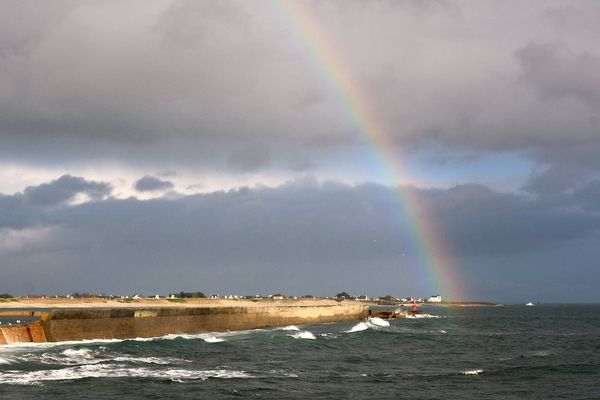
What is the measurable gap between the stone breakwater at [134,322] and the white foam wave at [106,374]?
1224cm

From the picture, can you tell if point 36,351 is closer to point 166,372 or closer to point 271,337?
point 166,372

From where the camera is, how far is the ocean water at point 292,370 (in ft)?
104

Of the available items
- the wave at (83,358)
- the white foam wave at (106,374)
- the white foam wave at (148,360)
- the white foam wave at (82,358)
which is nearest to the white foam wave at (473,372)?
the white foam wave at (106,374)

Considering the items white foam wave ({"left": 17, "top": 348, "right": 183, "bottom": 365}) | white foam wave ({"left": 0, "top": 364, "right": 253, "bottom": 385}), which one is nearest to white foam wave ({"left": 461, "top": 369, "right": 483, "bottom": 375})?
white foam wave ({"left": 0, "top": 364, "right": 253, "bottom": 385})

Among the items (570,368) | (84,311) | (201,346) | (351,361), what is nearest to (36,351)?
(84,311)

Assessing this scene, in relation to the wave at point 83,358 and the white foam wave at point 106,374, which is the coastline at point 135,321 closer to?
the wave at point 83,358

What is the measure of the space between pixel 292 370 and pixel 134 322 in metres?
21.9

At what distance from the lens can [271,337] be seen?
65.8m

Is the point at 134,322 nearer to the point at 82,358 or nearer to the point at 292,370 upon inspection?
the point at 82,358

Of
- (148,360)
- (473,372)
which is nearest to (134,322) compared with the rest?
(148,360)

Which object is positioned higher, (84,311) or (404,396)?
(84,311)

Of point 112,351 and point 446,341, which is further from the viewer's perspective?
point 446,341

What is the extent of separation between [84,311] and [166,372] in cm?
1812

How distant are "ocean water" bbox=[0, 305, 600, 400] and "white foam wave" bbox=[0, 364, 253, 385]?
0.05m
